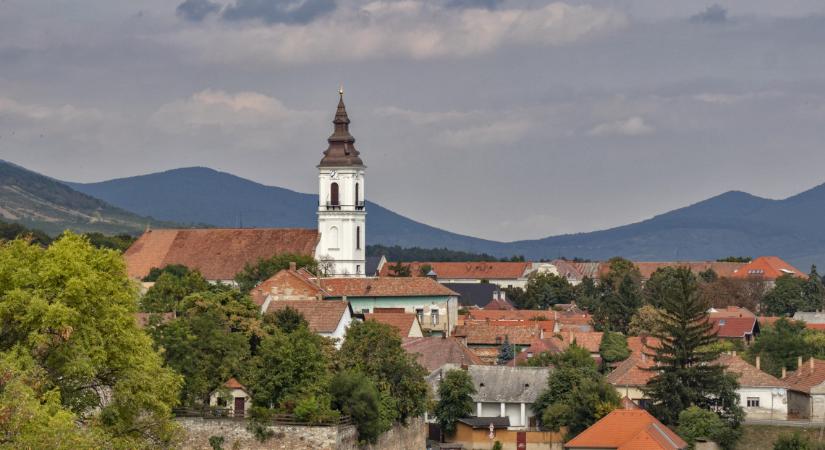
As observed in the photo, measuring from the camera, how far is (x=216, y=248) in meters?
124

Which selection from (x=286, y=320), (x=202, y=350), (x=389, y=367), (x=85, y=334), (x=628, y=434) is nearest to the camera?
(x=85, y=334)

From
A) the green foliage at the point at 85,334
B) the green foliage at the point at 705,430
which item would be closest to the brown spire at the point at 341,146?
the green foliage at the point at 705,430

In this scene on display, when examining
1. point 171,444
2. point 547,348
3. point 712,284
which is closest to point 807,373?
point 547,348

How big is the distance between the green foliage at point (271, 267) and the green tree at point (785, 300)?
5573 cm

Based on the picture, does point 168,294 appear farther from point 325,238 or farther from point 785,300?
point 785,300

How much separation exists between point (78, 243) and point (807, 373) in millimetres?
43444

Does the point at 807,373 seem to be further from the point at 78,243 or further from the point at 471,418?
the point at 78,243

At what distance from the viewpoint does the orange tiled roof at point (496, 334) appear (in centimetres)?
9194

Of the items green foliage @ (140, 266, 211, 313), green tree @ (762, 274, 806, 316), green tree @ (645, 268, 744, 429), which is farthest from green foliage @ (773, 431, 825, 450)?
green tree @ (762, 274, 806, 316)

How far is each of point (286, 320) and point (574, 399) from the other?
1232cm

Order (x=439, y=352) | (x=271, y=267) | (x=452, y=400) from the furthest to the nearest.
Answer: (x=271, y=267) → (x=439, y=352) → (x=452, y=400)

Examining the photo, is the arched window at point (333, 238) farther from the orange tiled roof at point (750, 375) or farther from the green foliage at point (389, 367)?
the green foliage at point (389, 367)

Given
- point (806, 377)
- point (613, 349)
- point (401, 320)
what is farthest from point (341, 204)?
point (806, 377)

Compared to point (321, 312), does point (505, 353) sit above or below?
below
